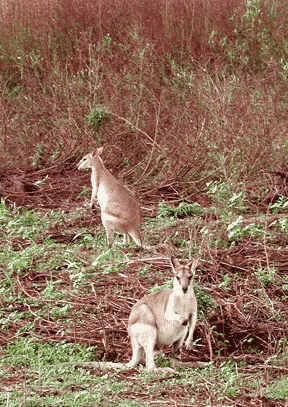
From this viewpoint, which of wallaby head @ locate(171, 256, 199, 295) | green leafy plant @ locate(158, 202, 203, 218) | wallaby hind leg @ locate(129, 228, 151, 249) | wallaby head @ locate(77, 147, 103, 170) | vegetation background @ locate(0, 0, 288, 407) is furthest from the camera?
green leafy plant @ locate(158, 202, 203, 218)

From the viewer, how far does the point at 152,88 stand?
41.2 ft

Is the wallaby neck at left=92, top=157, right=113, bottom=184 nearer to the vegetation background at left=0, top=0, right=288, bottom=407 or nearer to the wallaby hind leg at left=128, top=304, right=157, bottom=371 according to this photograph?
the vegetation background at left=0, top=0, right=288, bottom=407

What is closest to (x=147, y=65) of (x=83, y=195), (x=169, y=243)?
(x=83, y=195)

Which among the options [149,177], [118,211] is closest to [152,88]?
[149,177]

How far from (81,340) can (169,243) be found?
1906 mm

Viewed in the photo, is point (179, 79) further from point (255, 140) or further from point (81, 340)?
point (81, 340)

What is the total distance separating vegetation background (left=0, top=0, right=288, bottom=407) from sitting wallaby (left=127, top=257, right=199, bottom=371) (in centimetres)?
27

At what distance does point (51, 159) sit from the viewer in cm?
1138

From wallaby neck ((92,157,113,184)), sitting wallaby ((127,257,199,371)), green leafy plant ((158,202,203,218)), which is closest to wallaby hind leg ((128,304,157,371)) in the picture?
sitting wallaby ((127,257,199,371))

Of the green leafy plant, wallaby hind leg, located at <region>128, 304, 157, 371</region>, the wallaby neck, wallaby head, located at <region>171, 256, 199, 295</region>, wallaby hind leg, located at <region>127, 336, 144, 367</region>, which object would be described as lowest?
the green leafy plant

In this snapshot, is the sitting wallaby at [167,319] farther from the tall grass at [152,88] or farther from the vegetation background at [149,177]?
the tall grass at [152,88]

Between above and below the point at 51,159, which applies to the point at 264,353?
above

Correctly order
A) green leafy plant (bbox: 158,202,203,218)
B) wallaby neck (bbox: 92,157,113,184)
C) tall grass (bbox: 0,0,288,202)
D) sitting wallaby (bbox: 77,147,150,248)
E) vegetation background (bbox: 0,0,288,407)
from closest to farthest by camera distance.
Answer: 1. vegetation background (bbox: 0,0,288,407)
2. sitting wallaby (bbox: 77,147,150,248)
3. wallaby neck (bbox: 92,157,113,184)
4. green leafy plant (bbox: 158,202,203,218)
5. tall grass (bbox: 0,0,288,202)

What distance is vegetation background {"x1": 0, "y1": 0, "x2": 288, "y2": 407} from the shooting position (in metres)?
5.82
